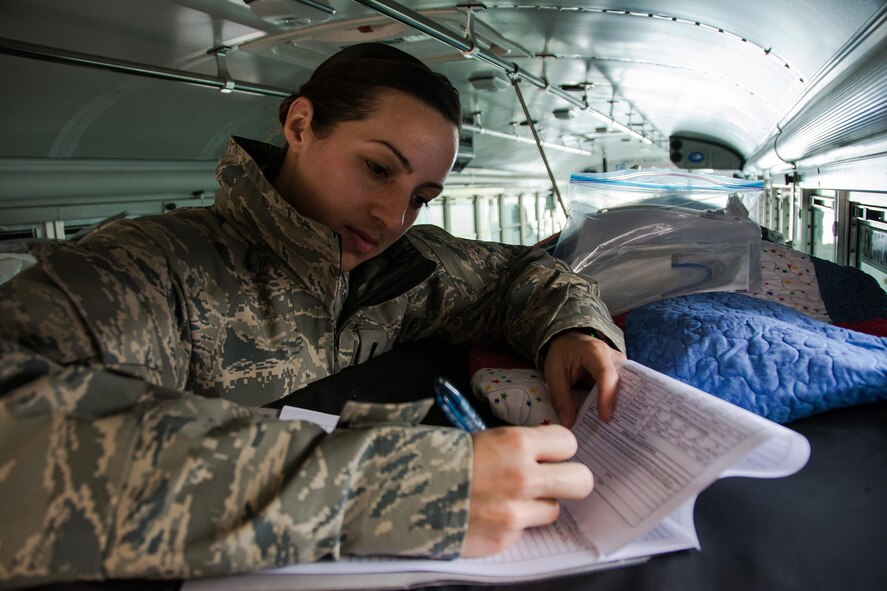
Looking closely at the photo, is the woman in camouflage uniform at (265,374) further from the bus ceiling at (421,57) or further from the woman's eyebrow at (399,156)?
the bus ceiling at (421,57)

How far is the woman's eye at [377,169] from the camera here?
1485 millimetres

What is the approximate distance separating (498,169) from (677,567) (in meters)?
9.63

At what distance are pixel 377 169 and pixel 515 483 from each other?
3.11 feet

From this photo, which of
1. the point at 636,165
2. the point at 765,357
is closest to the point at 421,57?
the point at 636,165

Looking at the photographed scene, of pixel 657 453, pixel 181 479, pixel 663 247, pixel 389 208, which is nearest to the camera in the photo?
pixel 181 479

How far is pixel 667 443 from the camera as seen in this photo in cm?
89

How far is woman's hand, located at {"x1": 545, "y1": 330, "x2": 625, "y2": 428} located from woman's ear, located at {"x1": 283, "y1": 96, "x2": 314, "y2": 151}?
2.80 feet

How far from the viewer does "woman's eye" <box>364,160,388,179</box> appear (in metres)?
1.49

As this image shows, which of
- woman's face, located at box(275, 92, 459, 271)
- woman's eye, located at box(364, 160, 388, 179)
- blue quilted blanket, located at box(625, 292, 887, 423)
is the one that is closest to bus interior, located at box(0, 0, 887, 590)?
blue quilted blanket, located at box(625, 292, 887, 423)

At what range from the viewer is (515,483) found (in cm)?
80

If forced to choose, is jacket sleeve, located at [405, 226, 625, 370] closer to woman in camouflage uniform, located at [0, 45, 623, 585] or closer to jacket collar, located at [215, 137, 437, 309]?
woman in camouflage uniform, located at [0, 45, 623, 585]

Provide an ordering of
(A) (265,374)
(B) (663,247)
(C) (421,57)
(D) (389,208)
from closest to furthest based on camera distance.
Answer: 1. (A) (265,374)
2. (D) (389,208)
3. (B) (663,247)
4. (C) (421,57)

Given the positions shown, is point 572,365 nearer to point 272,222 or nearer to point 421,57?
point 272,222

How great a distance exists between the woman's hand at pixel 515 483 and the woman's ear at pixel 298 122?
3.44ft
